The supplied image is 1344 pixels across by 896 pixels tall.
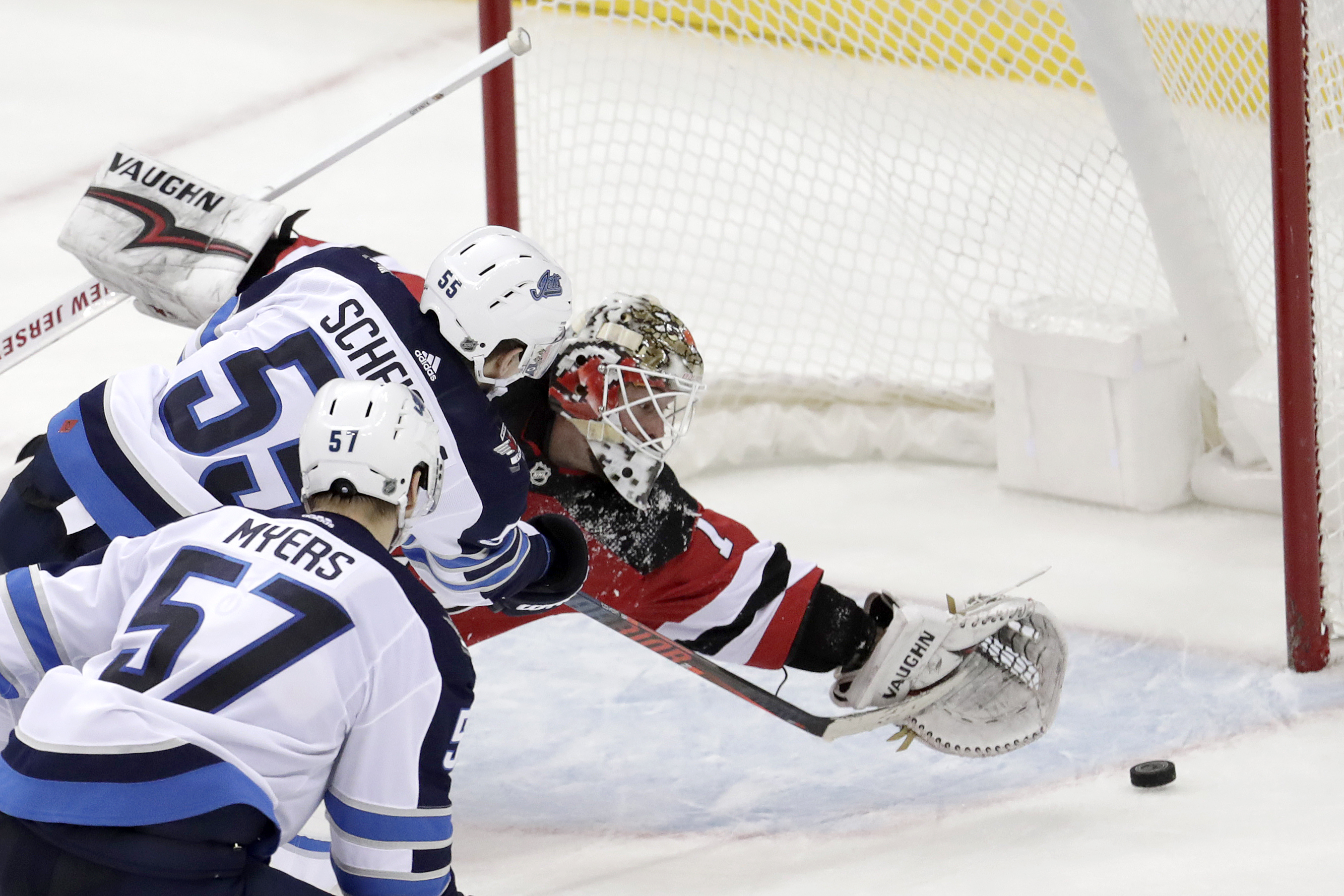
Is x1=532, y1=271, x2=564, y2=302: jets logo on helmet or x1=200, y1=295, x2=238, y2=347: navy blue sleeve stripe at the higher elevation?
x1=532, y1=271, x2=564, y2=302: jets logo on helmet

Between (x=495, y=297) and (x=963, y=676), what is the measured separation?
41.5 inches

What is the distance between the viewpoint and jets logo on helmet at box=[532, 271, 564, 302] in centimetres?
226

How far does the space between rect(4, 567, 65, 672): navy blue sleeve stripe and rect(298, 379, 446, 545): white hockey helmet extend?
0.30 metres

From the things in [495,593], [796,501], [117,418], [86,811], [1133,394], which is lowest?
[796,501]

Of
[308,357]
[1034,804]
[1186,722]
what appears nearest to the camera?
[308,357]

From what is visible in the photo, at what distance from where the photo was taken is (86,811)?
5.37 ft

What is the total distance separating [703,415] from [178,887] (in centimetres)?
262

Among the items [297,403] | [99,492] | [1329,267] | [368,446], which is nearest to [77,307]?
[99,492]

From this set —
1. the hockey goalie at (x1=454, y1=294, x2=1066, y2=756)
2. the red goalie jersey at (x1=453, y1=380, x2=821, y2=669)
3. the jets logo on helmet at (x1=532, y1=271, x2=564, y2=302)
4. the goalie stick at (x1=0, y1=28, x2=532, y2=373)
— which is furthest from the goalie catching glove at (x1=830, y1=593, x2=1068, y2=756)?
the goalie stick at (x1=0, y1=28, x2=532, y2=373)

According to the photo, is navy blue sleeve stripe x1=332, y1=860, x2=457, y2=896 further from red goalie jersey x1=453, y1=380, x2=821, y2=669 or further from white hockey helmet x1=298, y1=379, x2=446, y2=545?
red goalie jersey x1=453, y1=380, x2=821, y2=669

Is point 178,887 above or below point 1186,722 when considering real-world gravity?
above

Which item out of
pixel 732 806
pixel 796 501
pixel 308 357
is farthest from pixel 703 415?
pixel 308 357

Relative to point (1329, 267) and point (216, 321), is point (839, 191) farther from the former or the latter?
point (216, 321)

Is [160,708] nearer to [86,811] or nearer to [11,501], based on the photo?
[86,811]
